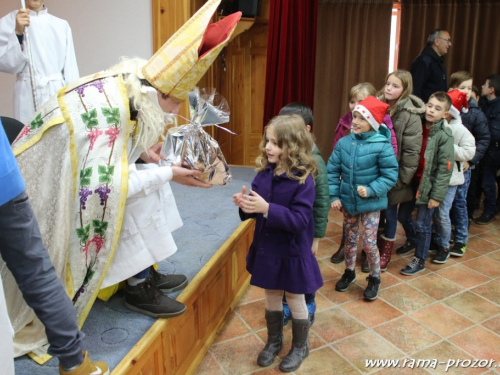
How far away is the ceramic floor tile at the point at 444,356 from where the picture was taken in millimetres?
1993

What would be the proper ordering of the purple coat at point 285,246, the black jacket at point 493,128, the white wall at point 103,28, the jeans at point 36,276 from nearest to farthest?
the jeans at point 36,276 → the purple coat at point 285,246 → the white wall at point 103,28 → the black jacket at point 493,128

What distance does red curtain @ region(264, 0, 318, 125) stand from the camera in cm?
369

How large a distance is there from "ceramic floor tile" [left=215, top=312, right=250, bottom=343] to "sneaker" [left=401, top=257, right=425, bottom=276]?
1.14 m

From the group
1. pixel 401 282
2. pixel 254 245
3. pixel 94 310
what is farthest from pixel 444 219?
pixel 94 310

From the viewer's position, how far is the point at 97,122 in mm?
1474

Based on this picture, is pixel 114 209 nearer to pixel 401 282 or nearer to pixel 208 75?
pixel 401 282

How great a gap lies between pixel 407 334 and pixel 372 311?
0.79 ft

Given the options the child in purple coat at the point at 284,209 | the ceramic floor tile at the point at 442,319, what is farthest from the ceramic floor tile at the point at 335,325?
the child in purple coat at the point at 284,209

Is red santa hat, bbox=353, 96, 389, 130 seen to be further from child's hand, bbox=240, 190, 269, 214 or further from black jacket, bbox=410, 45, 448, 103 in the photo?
black jacket, bbox=410, 45, 448, 103

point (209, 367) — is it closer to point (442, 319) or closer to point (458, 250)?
point (442, 319)

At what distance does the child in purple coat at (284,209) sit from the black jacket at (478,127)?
196 centimetres

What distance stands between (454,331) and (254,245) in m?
1.16

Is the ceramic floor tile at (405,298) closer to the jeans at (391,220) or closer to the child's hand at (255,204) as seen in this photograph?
the jeans at (391,220)

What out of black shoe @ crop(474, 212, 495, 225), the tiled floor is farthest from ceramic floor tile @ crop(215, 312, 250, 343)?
black shoe @ crop(474, 212, 495, 225)
